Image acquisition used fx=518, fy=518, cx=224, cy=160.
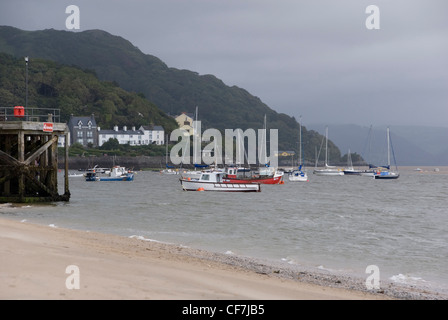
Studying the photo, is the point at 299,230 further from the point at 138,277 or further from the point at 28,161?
the point at 138,277

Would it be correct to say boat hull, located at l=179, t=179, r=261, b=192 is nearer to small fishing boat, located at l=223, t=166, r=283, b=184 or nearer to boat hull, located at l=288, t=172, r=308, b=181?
small fishing boat, located at l=223, t=166, r=283, b=184

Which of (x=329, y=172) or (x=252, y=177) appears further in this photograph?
(x=329, y=172)

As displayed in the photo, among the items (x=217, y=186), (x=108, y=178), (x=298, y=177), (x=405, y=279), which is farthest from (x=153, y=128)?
(x=405, y=279)

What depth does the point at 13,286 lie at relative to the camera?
344 inches

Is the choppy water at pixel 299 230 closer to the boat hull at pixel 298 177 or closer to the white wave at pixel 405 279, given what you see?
the white wave at pixel 405 279

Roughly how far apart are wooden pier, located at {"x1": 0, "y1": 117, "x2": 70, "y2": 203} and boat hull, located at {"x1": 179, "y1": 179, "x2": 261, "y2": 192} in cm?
2355

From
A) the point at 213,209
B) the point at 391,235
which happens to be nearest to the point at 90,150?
the point at 213,209

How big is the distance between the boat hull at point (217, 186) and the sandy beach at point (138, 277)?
41.5m

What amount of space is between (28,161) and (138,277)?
78.0 ft

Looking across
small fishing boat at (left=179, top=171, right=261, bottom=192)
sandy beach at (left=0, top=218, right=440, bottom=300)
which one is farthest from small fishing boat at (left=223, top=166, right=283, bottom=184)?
sandy beach at (left=0, top=218, right=440, bottom=300)

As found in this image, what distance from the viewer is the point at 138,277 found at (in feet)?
33.9

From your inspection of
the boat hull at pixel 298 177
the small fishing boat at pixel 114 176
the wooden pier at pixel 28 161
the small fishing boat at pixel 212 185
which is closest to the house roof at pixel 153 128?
the boat hull at pixel 298 177

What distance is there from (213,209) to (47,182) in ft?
39.3
